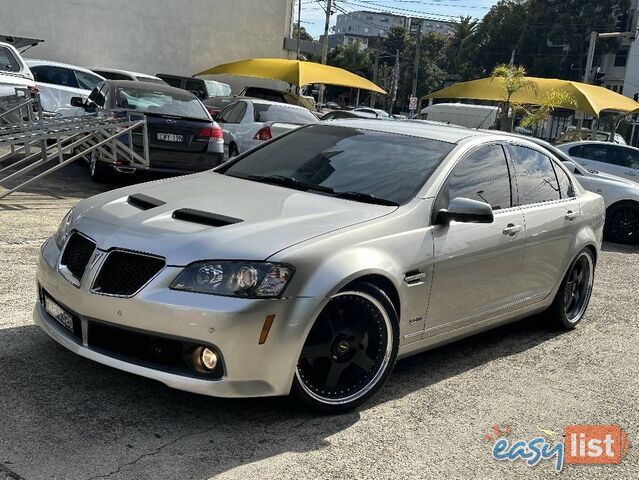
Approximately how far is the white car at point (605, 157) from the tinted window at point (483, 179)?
10.00 metres

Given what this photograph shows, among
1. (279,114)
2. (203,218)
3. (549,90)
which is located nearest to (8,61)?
(279,114)

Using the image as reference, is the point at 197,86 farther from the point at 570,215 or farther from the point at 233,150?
the point at 570,215

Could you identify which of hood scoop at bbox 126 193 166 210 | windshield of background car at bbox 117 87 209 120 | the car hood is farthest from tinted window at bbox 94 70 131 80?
hood scoop at bbox 126 193 166 210

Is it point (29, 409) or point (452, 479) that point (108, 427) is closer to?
point (29, 409)

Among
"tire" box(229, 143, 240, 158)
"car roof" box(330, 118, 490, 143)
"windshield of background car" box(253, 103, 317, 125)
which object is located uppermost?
"car roof" box(330, 118, 490, 143)

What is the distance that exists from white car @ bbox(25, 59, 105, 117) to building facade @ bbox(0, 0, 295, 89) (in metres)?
11.6

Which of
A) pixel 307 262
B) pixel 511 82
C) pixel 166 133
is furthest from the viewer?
pixel 511 82

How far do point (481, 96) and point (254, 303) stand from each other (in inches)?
850

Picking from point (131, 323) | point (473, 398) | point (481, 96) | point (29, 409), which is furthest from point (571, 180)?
point (481, 96)

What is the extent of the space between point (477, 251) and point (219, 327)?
194 cm

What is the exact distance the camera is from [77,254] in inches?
159

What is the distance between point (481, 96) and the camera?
23969 millimetres

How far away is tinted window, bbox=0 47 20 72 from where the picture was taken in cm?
1282

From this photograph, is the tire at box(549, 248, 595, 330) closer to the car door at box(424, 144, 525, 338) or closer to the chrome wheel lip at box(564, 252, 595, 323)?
the chrome wheel lip at box(564, 252, 595, 323)
